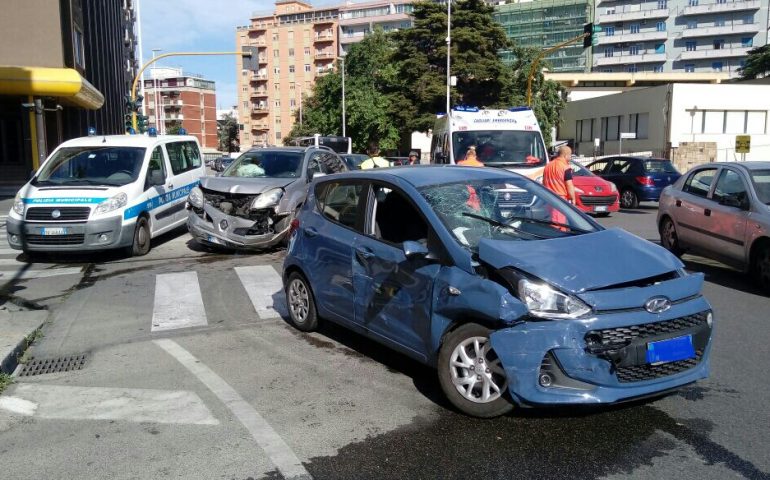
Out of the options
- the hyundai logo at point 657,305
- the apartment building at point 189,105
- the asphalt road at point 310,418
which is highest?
the apartment building at point 189,105

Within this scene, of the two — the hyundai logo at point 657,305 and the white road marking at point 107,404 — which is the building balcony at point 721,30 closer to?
the hyundai logo at point 657,305

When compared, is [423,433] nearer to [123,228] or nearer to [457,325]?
[457,325]

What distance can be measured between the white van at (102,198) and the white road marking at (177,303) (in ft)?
5.16

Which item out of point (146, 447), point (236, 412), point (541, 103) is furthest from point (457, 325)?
point (541, 103)

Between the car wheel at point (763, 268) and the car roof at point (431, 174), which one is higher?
the car roof at point (431, 174)

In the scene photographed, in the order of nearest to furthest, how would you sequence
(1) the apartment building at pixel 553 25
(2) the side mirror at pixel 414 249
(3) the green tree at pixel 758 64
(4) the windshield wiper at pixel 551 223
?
(2) the side mirror at pixel 414 249 < (4) the windshield wiper at pixel 551 223 < (3) the green tree at pixel 758 64 < (1) the apartment building at pixel 553 25

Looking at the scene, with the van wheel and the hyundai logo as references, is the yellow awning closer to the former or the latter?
the van wheel

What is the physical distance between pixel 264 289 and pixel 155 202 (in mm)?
4003

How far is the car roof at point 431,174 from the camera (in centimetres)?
538

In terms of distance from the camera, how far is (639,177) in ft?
65.0

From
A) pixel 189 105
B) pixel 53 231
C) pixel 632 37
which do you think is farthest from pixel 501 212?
pixel 189 105

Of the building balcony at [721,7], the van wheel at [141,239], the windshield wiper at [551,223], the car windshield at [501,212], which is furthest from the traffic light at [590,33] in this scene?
the building balcony at [721,7]

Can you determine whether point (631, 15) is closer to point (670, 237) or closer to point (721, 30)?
point (721, 30)

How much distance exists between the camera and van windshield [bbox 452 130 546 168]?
542 inches
